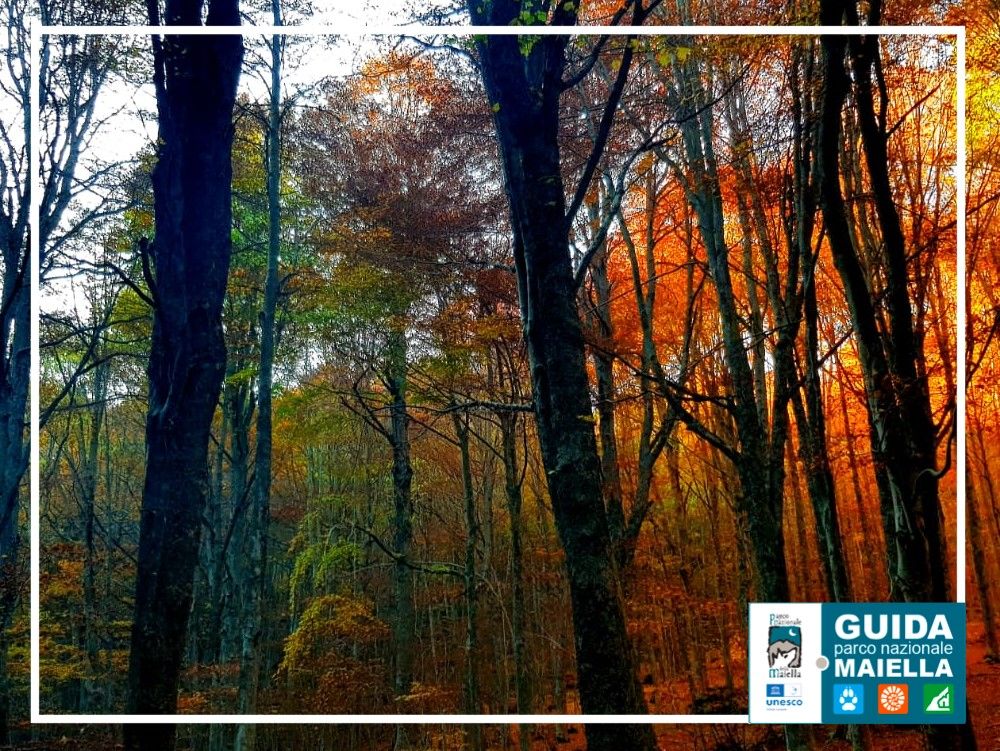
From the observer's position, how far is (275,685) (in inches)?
391

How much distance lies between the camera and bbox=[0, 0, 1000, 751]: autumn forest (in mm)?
2373

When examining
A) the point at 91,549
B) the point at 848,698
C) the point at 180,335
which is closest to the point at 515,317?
the point at 180,335

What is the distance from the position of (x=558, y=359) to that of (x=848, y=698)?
1644 mm

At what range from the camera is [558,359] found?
7.48ft

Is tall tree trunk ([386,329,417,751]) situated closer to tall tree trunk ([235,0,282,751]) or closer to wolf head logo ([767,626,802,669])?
tall tree trunk ([235,0,282,751])

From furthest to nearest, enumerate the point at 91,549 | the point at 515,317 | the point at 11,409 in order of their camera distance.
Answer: the point at 91,549 < the point at 515,317 < the point at 11,409

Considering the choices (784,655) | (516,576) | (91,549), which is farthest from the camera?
(91,549)

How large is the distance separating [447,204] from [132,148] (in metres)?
2.79

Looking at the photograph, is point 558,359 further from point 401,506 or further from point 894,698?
point 401,506

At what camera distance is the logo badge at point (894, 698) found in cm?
231

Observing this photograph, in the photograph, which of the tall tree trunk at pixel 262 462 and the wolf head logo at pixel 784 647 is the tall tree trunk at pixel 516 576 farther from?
the wolf head logo at pixel 784 647

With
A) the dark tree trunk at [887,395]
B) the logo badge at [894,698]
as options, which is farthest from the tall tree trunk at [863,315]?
the logo badge at [894,698]

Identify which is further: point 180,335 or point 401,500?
point 401,500

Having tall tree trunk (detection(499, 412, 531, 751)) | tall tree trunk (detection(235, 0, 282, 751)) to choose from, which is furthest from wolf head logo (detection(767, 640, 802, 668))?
tall tree trunk (detection(235, 0, 282, 751))
